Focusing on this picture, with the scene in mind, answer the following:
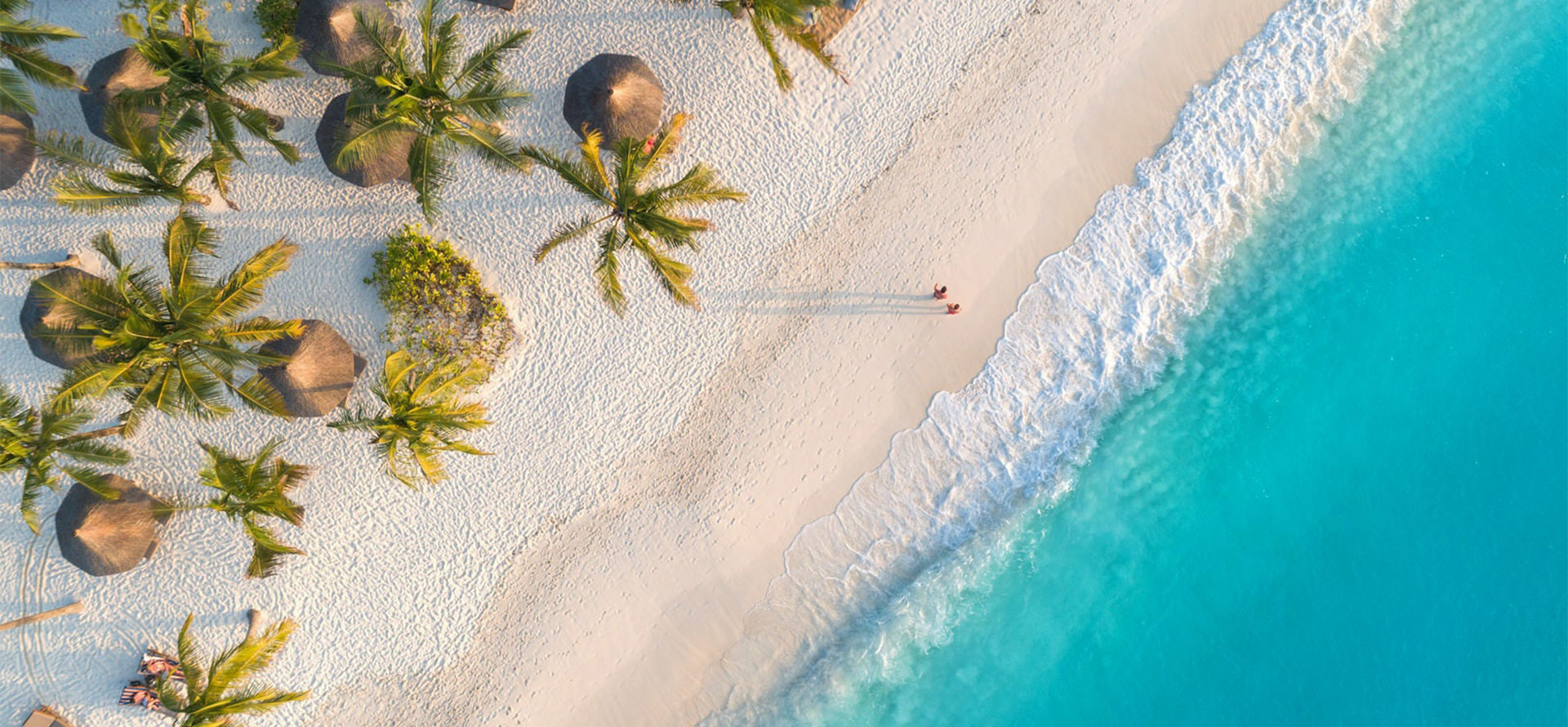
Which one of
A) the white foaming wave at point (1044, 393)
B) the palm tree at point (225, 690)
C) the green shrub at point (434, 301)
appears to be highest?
the green shrub at point (434, 301)

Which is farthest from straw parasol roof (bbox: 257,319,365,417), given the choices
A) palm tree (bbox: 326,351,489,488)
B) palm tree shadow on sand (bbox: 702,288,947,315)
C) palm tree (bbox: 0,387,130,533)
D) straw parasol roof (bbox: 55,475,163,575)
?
palm tree shadow on sand (bbox: 702,288,947,315)

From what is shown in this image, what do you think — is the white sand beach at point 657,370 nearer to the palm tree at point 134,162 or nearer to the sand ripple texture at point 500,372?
the sand ripple texture at point 500,372

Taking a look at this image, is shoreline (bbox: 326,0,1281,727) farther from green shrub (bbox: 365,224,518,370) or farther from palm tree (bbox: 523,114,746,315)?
green shrub (bbox: 365,224,518,370)

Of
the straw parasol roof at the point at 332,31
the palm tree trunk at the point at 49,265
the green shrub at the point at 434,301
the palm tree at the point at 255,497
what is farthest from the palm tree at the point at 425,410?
the palm tree trunk at the point at 49,265

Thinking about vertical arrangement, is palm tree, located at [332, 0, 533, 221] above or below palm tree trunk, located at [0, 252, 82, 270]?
below

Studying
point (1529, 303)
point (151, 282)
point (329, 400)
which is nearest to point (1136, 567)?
point (1529, 303)

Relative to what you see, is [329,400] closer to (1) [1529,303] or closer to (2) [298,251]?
(2) [298,251]
